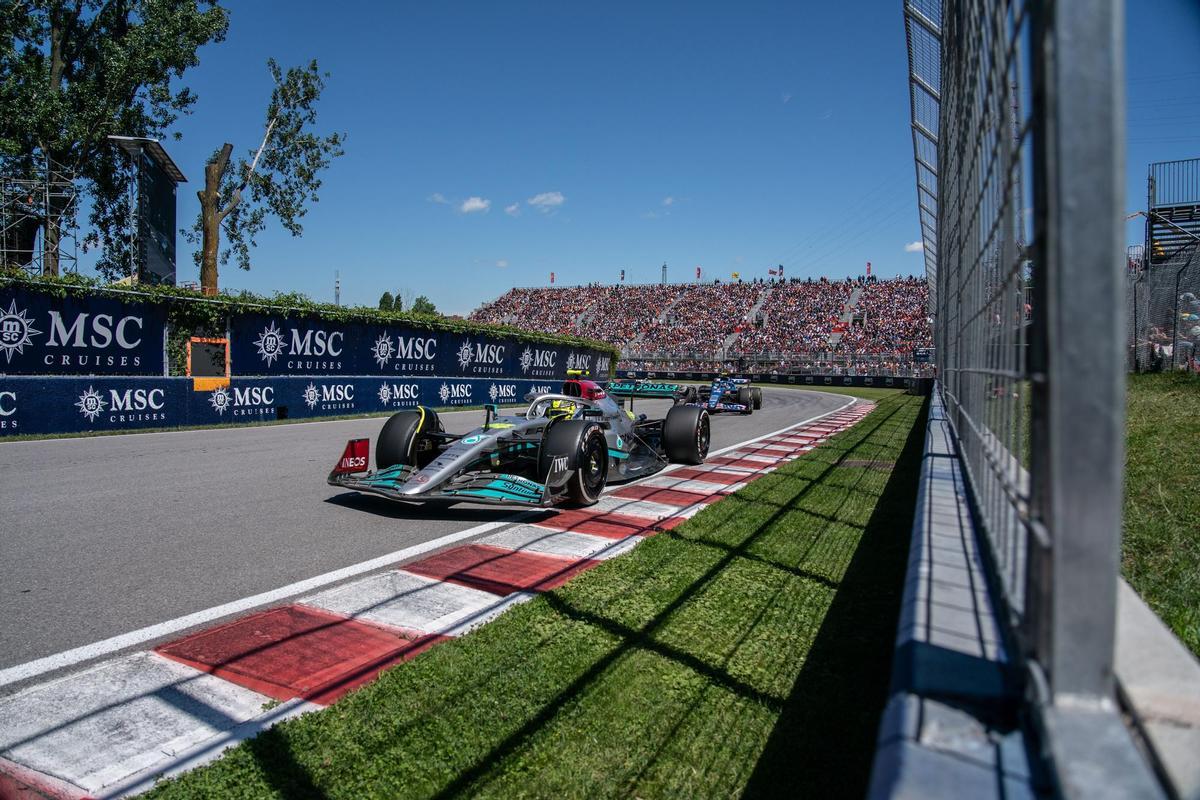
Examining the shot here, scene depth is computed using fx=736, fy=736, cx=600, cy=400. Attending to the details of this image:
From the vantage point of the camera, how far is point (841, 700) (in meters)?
2.73

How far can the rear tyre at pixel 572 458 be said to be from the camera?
6.03 m

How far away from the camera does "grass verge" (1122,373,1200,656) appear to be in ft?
10.2

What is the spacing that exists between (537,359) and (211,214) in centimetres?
1269

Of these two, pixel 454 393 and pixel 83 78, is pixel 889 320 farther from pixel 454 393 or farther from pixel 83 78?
pixel 83 78

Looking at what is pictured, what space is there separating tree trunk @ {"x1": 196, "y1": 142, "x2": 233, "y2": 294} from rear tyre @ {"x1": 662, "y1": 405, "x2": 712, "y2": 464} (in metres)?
22.3

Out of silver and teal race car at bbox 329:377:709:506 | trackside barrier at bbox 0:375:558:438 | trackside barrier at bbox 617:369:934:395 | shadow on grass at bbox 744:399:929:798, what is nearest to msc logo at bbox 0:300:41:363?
trackside barrier at bbox 0:375:558:438

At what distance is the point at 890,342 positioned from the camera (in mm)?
46844

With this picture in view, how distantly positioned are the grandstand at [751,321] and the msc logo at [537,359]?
19.5 m

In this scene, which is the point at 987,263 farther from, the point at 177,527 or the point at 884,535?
the point at 177,527

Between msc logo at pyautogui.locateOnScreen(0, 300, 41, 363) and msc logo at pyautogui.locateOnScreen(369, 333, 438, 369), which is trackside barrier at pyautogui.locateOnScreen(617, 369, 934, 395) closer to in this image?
msc logo at pyautogui.locateOnScreen(369, 333, 438, 369)

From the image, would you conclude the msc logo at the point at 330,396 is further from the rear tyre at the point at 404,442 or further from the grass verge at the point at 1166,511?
the grass verge at the point at 1166,511

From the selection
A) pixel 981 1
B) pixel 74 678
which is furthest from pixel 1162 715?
pixel 74 678

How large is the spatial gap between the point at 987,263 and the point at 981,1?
3.02 feet

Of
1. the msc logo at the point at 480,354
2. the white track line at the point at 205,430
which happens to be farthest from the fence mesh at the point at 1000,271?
the msc logo at the point at 480,354
